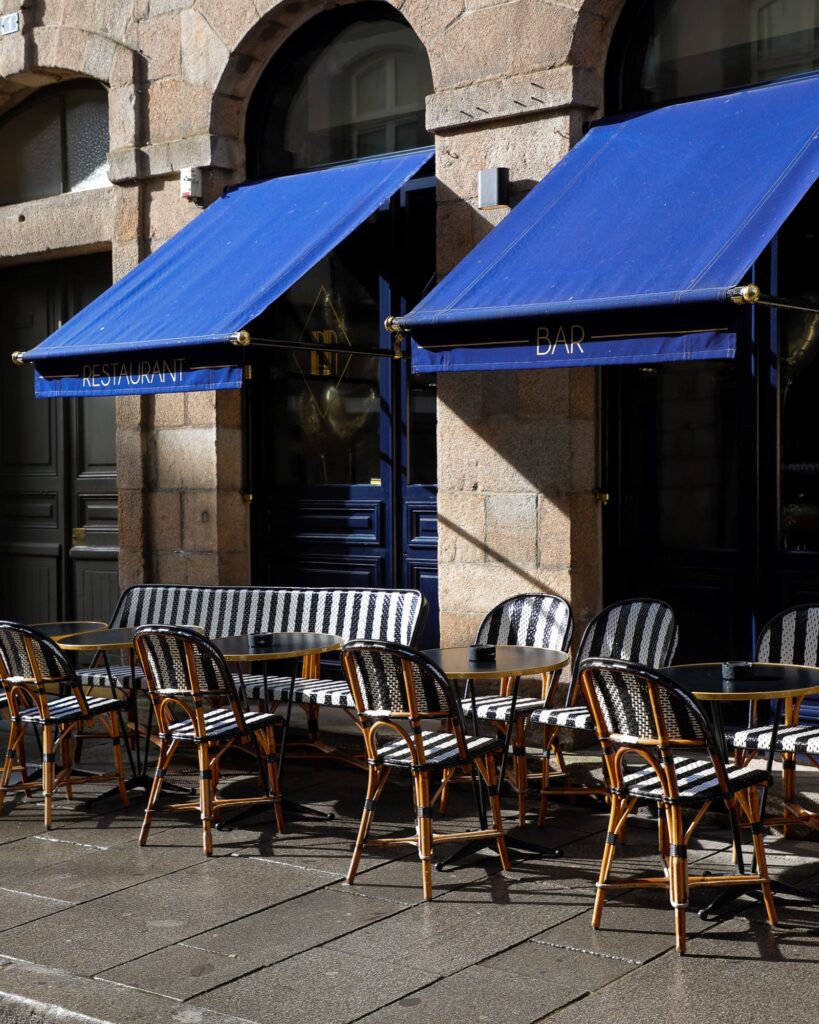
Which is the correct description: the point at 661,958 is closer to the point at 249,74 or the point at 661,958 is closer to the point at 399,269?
the point at 399,269

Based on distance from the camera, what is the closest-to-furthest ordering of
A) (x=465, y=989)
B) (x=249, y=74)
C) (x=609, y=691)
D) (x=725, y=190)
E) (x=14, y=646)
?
(x=465, y=989) < (x=609, y=691) < (x=725, y=190) < (x=14, y=646) < (x=249, y=74)

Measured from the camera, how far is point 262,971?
4883 mm

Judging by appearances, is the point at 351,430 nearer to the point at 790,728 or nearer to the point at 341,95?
the point at 341,95

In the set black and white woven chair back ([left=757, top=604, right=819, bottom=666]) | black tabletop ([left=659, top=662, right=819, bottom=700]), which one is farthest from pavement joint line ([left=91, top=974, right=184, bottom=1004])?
black and white woven chair back ([left=757, top=604, right=819, bottom=666])

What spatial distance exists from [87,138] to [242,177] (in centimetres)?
182

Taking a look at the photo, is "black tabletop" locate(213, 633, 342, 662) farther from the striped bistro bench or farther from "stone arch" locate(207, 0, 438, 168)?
"stone arch" locate(207, 0, 438, 168)

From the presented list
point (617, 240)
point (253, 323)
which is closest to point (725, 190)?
point (617, 240)

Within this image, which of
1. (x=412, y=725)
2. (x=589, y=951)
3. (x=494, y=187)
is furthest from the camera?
(x=494, y=187)

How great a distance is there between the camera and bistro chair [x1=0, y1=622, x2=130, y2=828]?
7.05 meters

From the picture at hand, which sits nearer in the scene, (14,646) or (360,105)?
(14,646)

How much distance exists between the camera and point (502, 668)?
6.42 metres

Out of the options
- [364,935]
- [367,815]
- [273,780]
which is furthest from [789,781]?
[273,780]

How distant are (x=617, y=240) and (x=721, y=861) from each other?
9.23 ft

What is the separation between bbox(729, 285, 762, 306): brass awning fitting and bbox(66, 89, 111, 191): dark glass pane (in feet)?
20.5
